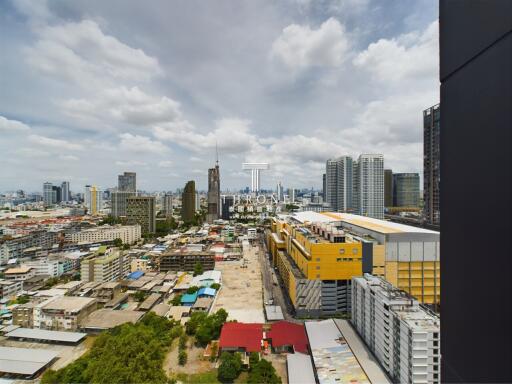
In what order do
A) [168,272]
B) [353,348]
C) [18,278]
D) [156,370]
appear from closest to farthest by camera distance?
[156,370] → [353,348] → [18,278] → [168,272]

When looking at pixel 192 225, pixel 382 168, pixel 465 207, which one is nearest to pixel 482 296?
pixel 465 207

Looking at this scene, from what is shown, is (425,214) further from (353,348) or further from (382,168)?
(353,348)

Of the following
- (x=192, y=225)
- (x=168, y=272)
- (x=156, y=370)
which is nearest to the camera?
(x=156, y=370)

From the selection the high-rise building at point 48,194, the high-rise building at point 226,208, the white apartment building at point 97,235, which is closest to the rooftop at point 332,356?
the white apartment building at point 97,235

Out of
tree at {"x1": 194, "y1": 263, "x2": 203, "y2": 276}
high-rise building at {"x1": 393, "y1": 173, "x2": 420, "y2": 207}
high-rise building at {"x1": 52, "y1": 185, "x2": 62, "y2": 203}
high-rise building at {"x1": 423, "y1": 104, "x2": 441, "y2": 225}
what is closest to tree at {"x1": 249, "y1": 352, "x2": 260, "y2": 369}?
tree at {"x1": 194, "y1": 263, "x2": 203, "y2": 276}

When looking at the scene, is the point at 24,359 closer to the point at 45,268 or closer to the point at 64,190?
the point at 45,268

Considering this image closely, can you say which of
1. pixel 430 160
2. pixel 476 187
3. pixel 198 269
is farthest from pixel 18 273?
pixel 430 160

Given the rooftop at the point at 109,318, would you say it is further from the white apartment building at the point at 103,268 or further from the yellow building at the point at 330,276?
the yellow building at the point at 330,276

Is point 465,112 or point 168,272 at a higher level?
point 465,112
